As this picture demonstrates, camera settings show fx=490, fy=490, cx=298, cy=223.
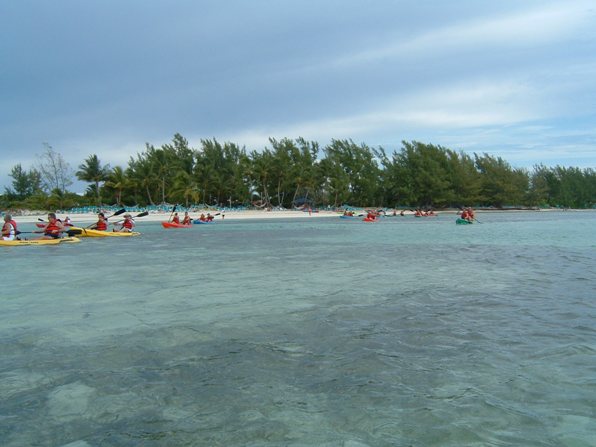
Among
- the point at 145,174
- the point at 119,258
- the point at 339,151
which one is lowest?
the point at 119,258

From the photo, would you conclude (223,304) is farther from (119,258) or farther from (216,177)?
(216,177)

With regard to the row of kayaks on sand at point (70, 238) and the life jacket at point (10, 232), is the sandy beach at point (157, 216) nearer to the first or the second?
the row of kayaks on sand at point (70, 238)

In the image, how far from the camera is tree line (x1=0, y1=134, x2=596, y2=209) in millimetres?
61844

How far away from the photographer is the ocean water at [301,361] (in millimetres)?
3881

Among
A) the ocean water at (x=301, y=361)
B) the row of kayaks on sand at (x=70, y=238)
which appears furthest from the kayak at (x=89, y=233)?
the ocean water at (x=301, y=361)

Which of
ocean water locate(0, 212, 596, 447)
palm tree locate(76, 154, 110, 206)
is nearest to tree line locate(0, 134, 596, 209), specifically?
palm tree locate(76, 154, 110, 206)

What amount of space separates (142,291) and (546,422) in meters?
8.29

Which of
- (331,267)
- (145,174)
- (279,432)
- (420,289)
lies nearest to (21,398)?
(279,432)

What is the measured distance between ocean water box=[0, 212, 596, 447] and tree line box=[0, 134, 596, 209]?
5020 cm

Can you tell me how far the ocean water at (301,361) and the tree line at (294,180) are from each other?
165 feet

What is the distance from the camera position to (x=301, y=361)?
18.0 ft

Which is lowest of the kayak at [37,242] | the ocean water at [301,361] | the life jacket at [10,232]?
the kayak at [37,242]

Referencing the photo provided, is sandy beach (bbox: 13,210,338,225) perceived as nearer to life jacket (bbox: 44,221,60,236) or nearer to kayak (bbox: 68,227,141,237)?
kayak (bbox: 68,227,141,237)

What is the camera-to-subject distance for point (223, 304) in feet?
28.9
